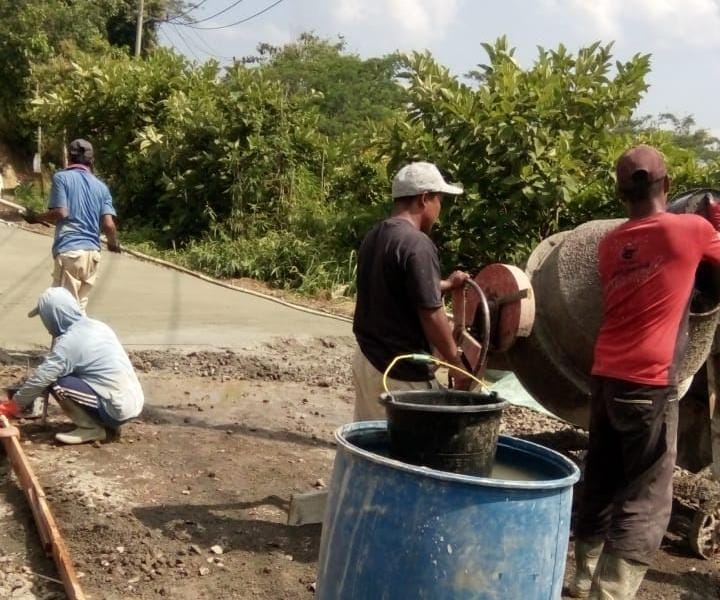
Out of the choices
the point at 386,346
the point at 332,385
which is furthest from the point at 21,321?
the point at 386,346

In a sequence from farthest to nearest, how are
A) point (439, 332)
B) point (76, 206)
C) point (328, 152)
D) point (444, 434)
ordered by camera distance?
point (328, 152) → point (76, 206) → point (439, 332) → point (444, 434)

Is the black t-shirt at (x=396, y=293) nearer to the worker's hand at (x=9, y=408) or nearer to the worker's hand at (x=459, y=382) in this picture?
the worker's hand at (x=459, y=382)

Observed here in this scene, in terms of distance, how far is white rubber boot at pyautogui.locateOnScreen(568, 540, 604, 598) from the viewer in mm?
3904

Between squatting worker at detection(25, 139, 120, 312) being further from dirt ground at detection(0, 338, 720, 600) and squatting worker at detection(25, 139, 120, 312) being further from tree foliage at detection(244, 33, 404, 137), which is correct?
tree foliage at detection(244, 33, 404, 137)

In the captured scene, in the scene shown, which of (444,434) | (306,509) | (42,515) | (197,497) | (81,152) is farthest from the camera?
(81,152)

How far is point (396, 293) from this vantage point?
390 cm

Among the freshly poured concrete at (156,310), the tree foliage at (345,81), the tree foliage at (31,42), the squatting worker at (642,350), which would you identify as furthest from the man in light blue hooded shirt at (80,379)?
the tree foliage at (345,81)

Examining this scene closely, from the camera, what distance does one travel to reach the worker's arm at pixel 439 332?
3.76 meters

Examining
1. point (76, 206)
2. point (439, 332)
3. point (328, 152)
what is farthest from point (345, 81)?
point (439, 332)

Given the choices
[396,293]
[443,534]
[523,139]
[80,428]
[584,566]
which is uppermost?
[523,139]

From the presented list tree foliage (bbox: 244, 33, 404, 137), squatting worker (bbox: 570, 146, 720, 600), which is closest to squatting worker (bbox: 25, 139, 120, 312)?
squatting worker (bbox: 570, 146, 720, 600)

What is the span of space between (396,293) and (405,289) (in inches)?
2.5

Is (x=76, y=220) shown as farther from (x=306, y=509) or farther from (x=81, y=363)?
(x=306, y=509)

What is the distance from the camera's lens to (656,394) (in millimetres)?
3520
